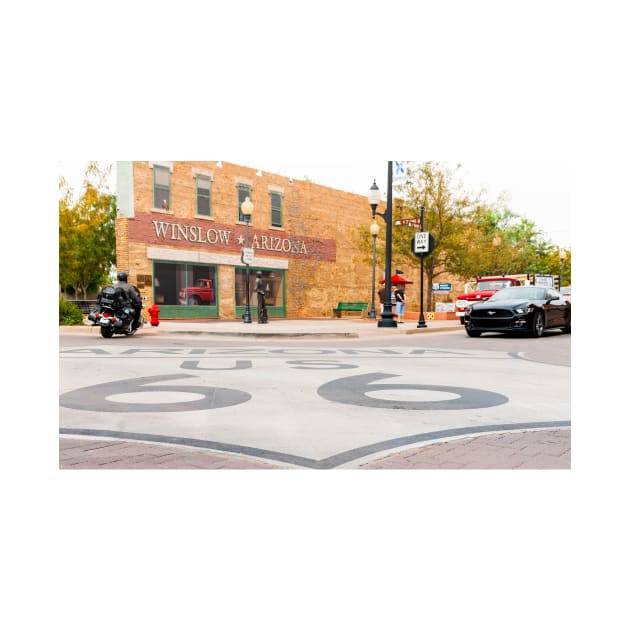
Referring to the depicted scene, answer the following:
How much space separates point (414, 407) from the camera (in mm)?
5418

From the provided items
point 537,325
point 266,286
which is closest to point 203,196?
point 266,286

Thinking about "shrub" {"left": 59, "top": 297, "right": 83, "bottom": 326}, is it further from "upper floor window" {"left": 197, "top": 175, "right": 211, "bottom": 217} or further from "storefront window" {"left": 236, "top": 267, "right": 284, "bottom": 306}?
"storefront window" {"left": 236, "top": 267, "right": 284, "bottom": 306}

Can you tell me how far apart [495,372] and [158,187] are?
1838 cm

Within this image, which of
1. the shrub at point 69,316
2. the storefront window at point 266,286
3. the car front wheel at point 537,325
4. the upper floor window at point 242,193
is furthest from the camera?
the storefront window at point 266,286

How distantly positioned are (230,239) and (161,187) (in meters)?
3.85

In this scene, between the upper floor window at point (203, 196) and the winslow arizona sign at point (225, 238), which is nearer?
the winslow arizona sign at point (225, 238)

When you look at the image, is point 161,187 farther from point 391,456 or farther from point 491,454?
point 491,454

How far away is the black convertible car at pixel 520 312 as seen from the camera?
14.2m

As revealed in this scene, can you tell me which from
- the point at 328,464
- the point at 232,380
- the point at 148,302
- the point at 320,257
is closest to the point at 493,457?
the point at 328,464

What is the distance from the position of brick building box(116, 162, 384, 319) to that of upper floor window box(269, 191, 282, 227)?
49mm

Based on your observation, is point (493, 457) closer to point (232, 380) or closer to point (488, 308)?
point (232, 380)

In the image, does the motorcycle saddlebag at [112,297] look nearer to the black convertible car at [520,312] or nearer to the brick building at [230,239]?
the brick building at [230,239]

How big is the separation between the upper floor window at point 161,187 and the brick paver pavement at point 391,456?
2015 centimetres

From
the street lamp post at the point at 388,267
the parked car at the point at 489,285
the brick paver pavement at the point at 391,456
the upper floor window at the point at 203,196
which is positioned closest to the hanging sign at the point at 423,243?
the street lamp post at the point at 388,267
